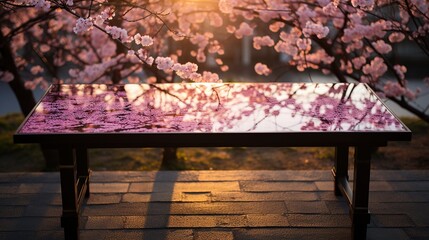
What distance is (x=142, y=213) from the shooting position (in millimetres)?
3783

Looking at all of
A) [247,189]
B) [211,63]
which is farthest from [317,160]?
[211,63]

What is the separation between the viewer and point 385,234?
348 cm

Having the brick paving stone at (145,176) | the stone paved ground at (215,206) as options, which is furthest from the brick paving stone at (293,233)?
→ the brick paving stone at (145,176)

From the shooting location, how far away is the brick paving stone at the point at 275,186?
4203 millimetres

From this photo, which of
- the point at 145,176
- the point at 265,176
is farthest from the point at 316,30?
the point at 145,176

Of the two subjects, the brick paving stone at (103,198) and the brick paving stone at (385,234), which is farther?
the brick paving stone at (103,198)

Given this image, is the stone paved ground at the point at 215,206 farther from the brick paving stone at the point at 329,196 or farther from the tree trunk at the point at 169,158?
the tree trunk at the point at 169,158

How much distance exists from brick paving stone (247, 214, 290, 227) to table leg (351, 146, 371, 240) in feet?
1.61

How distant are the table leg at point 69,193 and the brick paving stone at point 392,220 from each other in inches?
72.1

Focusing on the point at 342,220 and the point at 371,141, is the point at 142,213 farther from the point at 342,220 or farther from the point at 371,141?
the point at 371,141

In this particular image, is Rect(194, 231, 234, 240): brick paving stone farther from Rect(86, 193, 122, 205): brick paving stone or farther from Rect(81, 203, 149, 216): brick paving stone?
Rect(86, 193, 122, 205): brick paving stone

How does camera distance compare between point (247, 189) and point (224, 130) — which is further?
point (247, 189)

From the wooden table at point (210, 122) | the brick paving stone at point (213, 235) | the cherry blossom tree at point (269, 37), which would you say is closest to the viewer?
the wooden table at point (210, 122)

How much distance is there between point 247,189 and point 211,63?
7.41 meters
